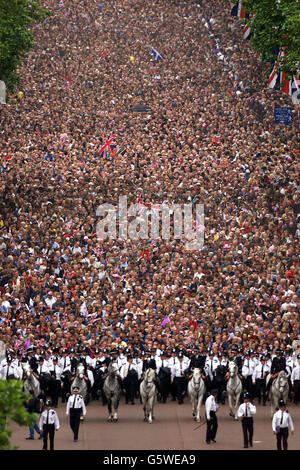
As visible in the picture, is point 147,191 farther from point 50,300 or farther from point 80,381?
point 80,381

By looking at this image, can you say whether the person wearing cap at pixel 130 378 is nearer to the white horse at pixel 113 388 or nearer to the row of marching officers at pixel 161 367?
the row of marching officers at pixel 161 367

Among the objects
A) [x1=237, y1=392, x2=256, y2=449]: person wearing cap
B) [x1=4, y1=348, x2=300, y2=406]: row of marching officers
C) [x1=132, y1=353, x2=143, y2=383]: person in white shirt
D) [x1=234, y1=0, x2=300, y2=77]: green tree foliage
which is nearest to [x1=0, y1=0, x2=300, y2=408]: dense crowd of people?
[x1=4, y1=348, x2=300, y2=406]: row of marching officers

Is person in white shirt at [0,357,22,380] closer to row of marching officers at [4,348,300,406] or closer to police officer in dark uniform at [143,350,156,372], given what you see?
row of marching officers at [4,348,300,406]

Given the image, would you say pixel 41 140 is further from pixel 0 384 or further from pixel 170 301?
pixel 0 384

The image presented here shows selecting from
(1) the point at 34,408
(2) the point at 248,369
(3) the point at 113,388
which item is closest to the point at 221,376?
(2) the point at 248,369

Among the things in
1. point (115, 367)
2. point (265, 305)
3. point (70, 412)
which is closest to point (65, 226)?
point (265, 305)

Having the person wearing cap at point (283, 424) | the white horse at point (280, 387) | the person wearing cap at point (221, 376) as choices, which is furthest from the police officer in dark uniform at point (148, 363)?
the person wearing cap at point (283, 424)
